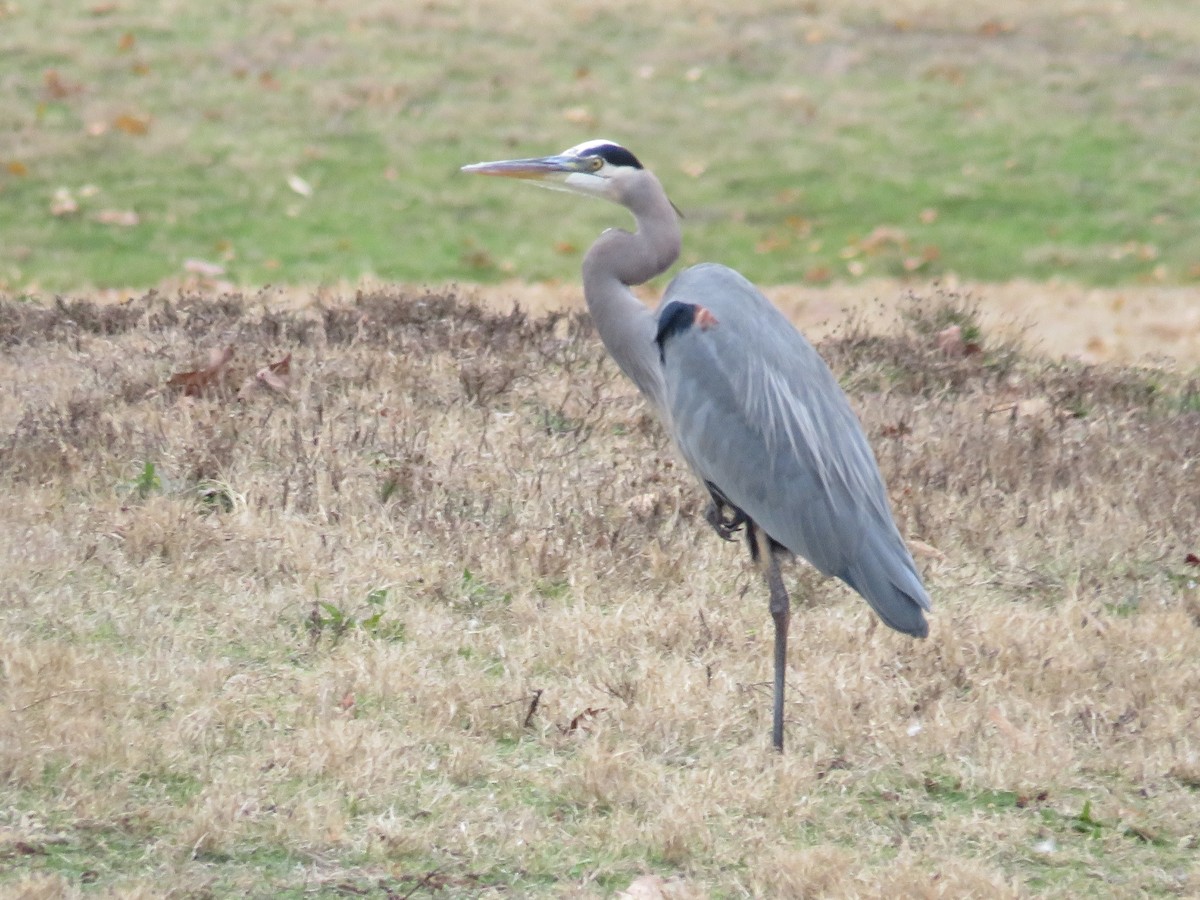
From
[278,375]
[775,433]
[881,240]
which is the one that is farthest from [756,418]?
[881,240]

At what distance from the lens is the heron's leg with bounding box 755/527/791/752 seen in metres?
4.65

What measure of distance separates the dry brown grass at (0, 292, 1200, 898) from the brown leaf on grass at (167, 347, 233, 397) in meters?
0.07

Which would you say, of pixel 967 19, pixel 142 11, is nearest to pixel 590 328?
pixel 142 11

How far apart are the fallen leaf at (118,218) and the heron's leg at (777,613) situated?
31.4 feet

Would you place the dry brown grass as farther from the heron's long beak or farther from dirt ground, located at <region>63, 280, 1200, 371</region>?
dirt ground, located at <region>63, 280, 1200, 371</region>

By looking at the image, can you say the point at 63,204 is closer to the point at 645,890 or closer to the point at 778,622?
the point at 778,622

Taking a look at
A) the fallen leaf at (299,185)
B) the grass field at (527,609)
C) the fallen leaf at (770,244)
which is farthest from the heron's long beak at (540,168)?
the fallen leaf at (299,185)

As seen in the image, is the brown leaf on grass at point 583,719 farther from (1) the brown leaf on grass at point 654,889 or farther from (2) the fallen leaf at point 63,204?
(2) the fallen leaf at point 63,204

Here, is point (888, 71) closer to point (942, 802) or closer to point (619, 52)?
point (619, 52)

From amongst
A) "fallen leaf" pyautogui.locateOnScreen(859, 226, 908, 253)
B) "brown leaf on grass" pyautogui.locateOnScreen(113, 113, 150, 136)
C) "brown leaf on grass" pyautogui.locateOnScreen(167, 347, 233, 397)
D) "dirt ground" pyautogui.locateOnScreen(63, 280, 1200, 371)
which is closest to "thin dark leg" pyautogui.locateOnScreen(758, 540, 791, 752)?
"brown leaf on grass" pyautogui.locateOnScreen(167, 347, 233, 397)

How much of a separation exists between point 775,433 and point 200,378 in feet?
10.4

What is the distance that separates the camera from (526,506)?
6.26m

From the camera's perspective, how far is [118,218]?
13578mm

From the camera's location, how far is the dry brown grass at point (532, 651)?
409 cm
